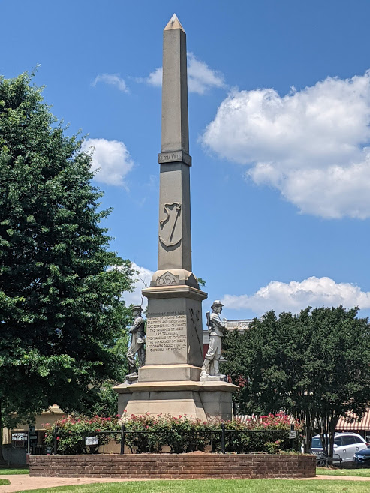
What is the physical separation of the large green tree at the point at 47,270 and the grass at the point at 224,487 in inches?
388

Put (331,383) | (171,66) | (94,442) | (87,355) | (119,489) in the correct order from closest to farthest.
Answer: (119,489), (94,442), (171,66), (87,355), (331,383)

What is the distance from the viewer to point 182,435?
685 inches

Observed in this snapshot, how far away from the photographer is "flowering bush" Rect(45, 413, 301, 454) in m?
17.4

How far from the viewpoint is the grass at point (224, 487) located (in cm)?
1315

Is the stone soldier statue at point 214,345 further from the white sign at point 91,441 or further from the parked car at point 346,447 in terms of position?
the parked car at point 346,447

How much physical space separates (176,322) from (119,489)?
6.92m

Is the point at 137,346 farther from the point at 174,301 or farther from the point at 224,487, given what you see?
the point at 224,487

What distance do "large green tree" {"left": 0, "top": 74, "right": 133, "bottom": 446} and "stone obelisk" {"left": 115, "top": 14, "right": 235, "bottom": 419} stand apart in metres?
5.14

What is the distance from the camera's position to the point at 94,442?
17.5 metres

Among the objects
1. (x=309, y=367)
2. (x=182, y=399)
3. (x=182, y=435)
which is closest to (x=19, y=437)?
(x=309, y=367)

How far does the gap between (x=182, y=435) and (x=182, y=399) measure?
1801mm

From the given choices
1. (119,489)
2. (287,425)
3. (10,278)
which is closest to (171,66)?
(10,278)

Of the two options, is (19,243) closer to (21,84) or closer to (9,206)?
(9,206)

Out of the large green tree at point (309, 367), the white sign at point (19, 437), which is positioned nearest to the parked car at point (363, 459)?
the large green tree at point (309, 367)
